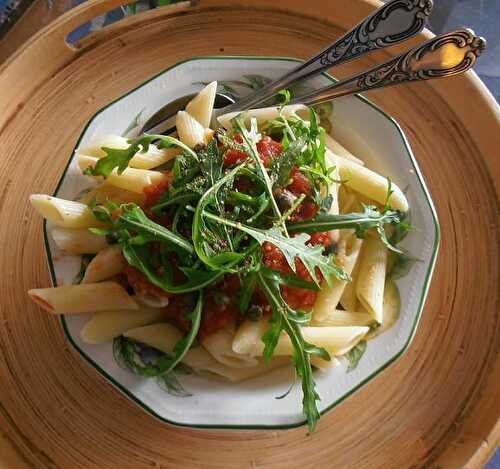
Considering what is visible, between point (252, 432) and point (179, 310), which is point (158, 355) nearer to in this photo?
point (179, 310)

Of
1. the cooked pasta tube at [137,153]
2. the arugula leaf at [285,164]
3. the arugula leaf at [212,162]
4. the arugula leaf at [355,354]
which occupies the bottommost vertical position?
the arugula leaf at [355,354]

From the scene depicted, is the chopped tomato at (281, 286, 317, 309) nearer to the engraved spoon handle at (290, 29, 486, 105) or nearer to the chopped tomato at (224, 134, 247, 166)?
the chopped tomato at (224, 134, 247, 166)

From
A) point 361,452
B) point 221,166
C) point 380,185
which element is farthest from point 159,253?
point 361,452

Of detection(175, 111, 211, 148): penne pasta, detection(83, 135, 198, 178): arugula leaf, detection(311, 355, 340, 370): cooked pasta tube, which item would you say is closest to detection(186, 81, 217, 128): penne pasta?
detection(175, 111, 211, 148): penne pasta

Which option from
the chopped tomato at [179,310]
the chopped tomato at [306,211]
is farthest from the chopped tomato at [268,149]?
the chopped tomato at [179,310]

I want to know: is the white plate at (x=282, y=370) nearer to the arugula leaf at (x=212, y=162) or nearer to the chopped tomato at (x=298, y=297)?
the chopped tomato at (x=298, y=297)

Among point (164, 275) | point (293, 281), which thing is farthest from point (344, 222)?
point (164, 275)

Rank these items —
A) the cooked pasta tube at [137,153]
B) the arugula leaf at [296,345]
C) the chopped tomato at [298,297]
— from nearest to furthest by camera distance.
Answer: 1. the arugula leaf at [296,345]
2. the chopped tomato at [298,297]
3. the cooked pasta tube at [137,153]
